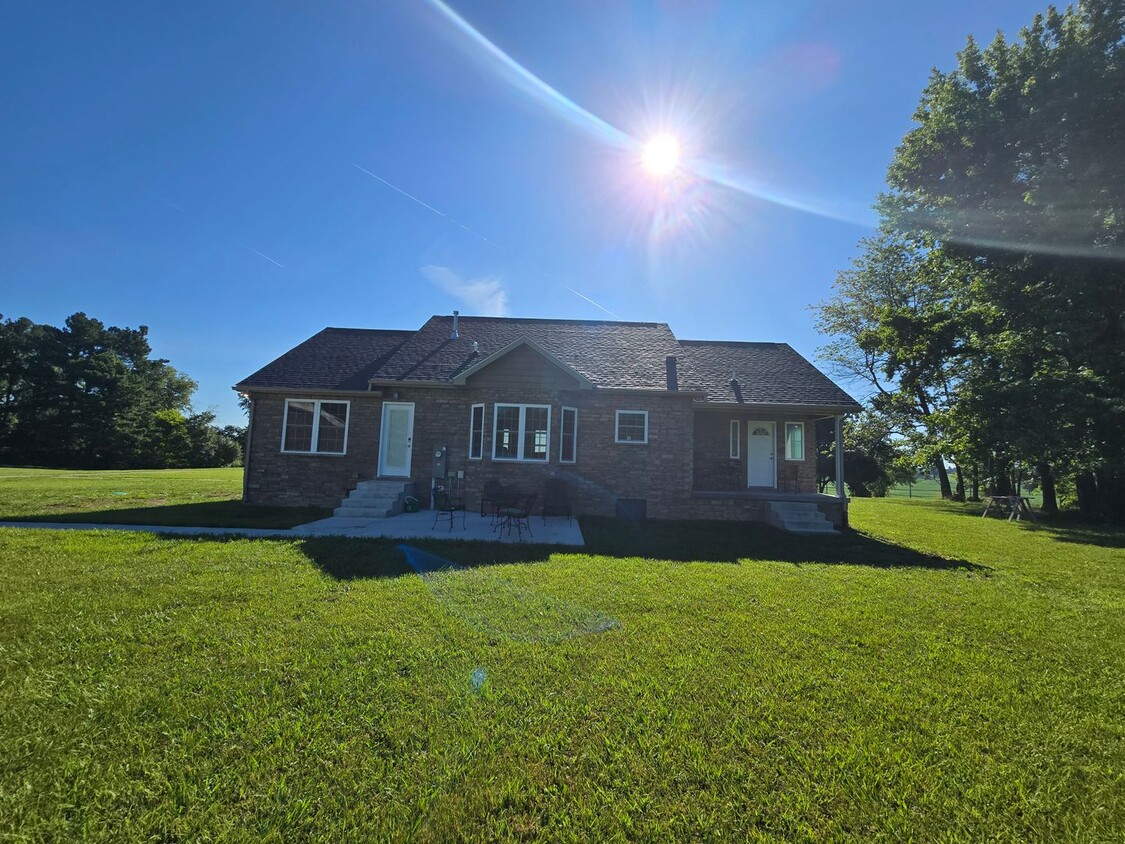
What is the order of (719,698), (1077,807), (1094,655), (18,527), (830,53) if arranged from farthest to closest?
(830,53), (18,527), (1094,655), (719,698), (1077,807)

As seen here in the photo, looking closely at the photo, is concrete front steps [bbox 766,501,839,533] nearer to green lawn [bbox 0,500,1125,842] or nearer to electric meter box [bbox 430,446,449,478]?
green lawn [bbox 0,500,1125,842]

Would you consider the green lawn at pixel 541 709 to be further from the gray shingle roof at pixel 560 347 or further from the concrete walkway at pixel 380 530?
the gray shingle roof at pixel 560 347

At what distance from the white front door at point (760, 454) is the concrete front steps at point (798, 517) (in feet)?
7.71

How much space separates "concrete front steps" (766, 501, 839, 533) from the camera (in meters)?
11.9

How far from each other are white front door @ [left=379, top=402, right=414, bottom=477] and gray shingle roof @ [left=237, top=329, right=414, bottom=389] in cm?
121

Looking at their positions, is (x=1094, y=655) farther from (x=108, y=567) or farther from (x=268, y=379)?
(x=268, y=379)

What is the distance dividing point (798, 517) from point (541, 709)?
36.1 ft

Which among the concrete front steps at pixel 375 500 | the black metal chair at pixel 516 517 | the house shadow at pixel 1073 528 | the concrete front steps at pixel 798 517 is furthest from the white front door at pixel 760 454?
the concrete front steps at pixel 375 500

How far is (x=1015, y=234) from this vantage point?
562 inches

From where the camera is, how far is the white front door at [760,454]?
1502cm

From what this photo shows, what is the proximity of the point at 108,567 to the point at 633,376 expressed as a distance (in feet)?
37.7

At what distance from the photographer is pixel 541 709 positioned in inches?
125

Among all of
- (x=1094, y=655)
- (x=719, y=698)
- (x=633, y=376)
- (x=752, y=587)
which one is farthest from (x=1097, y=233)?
(x=719, y=698)

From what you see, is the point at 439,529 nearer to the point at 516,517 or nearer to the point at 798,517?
the point at 516,517
